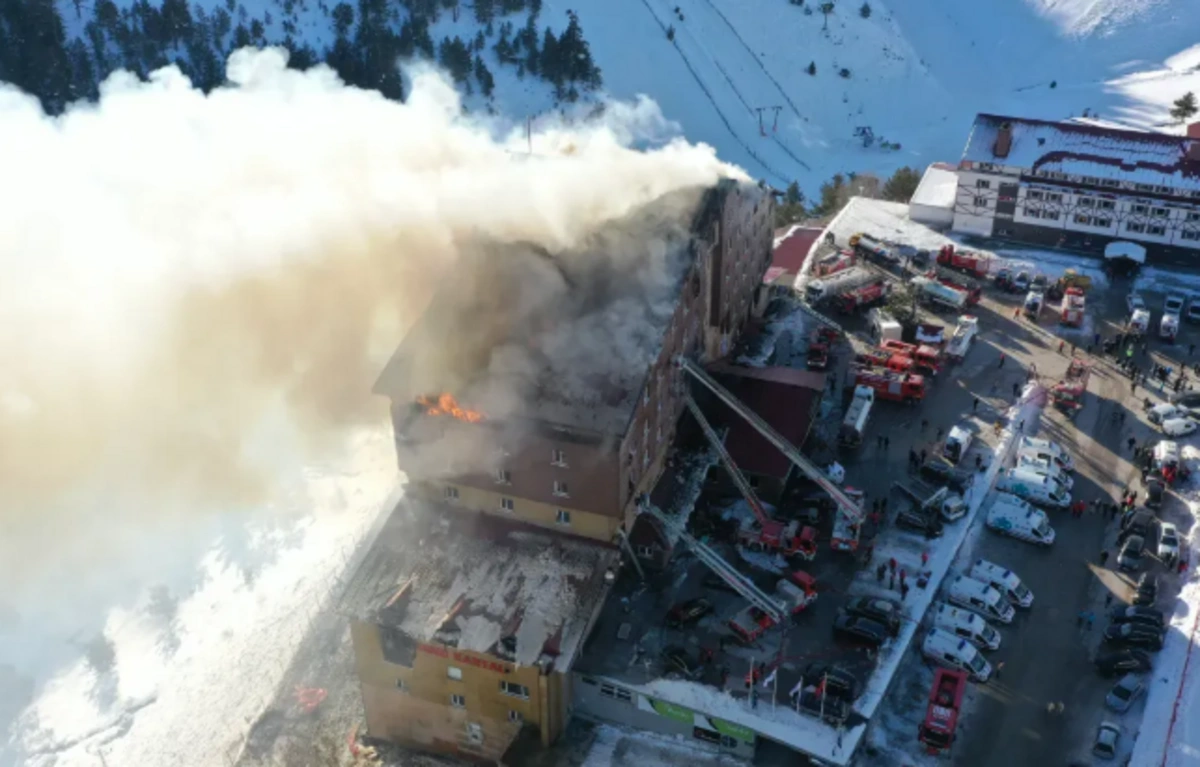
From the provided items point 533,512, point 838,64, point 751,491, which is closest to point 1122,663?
point 751,491

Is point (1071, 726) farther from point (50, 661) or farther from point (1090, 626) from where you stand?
point (50, 661)

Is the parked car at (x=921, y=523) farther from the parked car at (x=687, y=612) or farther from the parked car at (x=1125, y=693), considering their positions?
the parked car at (x=687, y=612)

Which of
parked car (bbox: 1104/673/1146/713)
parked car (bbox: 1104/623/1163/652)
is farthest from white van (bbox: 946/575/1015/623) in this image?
parked car (bbox: 1104/673/1146/713)

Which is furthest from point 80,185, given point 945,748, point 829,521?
point 945,748

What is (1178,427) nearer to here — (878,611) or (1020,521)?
(1020,521)

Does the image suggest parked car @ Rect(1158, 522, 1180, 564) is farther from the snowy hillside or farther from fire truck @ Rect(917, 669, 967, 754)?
the snowy hillside

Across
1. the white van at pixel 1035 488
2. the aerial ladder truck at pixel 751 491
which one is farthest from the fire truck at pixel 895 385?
the aerial ladder truck at pixel 751 491
